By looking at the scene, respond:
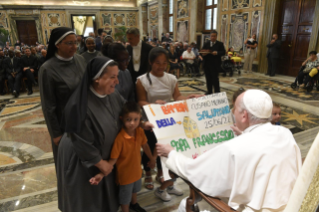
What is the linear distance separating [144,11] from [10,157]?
57.7ft

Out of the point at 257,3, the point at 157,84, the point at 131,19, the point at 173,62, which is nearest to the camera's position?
the point at 157,84

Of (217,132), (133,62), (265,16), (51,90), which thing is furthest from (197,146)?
(265,16)

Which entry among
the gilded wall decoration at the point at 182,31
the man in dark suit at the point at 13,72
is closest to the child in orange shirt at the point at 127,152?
the man in dark suit at the point at 13,72

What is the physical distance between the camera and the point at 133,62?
2.75 meters

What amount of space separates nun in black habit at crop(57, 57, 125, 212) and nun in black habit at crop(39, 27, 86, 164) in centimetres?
39

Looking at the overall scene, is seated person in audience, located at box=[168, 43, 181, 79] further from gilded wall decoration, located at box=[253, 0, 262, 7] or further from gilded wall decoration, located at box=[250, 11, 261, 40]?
gilded wall decoration, located at box=[253, 0, 262, 7]

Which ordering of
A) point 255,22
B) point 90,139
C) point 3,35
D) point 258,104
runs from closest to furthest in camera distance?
point 258,104, point 90,139, point 255,22, point 3,35

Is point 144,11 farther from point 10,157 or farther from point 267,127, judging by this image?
point 267,127

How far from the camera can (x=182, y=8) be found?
1322 cm

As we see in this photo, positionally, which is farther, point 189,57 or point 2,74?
point 189,57

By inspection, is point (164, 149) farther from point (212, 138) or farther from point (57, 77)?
point (57, 77)

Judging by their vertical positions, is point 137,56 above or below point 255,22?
below

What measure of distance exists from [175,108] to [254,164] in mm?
839

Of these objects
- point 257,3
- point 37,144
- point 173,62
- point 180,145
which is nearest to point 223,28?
point 257,3
